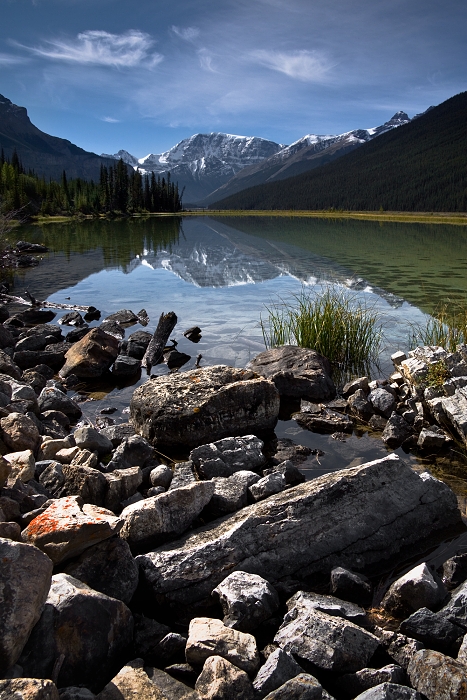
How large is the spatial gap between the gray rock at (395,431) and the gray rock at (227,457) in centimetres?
237

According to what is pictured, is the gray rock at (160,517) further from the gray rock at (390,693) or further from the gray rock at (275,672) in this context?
the gray rock at (390,693)

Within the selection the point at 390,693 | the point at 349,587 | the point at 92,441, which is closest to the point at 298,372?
the point at 92,441

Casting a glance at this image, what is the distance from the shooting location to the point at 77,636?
3.71 metres

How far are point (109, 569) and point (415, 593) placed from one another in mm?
2657

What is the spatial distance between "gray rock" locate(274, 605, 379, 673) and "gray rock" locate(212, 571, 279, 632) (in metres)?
0.26

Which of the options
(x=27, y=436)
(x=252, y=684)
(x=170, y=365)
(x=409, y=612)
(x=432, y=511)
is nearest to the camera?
(x=252, y=684)

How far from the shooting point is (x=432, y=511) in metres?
5.85

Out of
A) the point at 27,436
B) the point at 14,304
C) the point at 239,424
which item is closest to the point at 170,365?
the point at 239,424

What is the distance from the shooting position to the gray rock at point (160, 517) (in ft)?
16.6

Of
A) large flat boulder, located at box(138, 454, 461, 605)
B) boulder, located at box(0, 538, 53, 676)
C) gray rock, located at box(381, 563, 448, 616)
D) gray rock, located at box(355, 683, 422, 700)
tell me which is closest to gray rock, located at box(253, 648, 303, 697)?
gray rock, located at box(355, 683, 422, 700)

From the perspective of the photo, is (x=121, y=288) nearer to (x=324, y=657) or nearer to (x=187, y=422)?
(x=187, y=422)

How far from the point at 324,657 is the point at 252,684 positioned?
57 cm

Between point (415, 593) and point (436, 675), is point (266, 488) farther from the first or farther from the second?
point (436, 675)

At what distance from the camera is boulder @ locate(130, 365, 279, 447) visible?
836 centimetres
